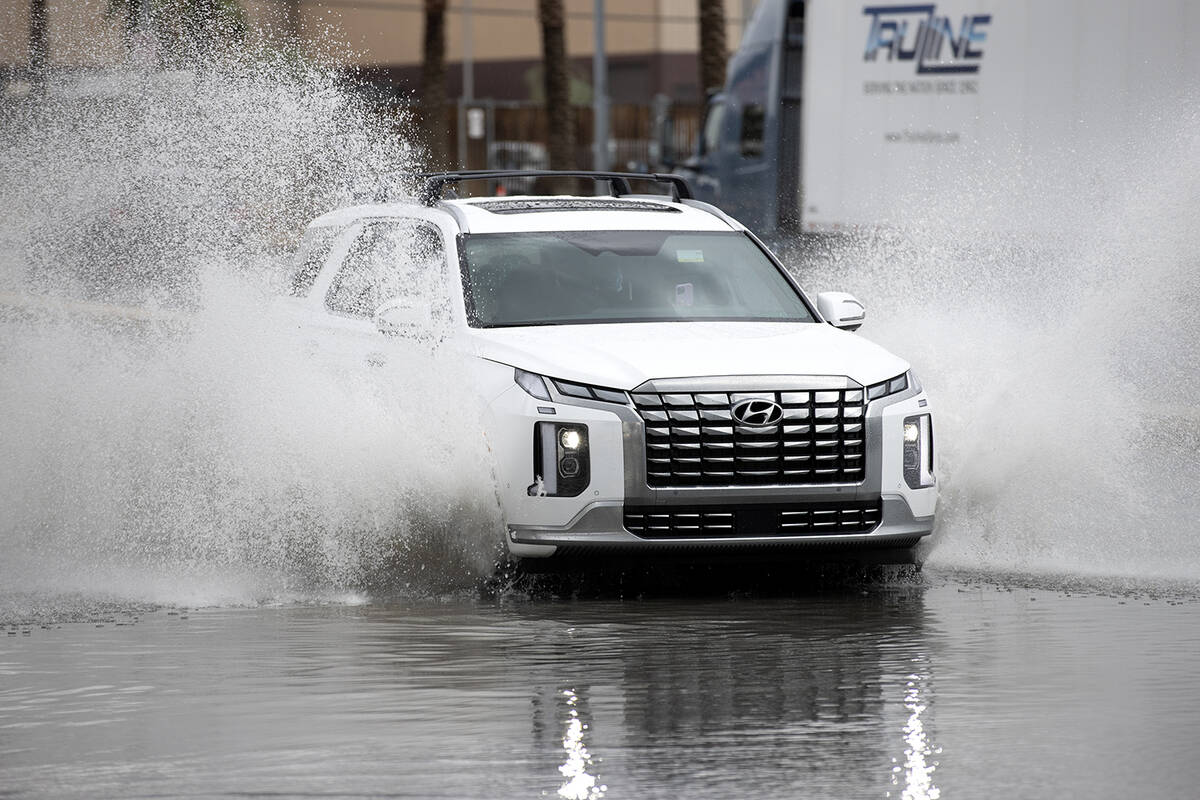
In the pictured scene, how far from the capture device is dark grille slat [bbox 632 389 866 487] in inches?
354

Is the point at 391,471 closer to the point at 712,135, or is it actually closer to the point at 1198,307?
the point at 1198,307

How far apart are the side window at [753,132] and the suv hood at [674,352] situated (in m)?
17.5

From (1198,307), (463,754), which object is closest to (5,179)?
(1198,307)

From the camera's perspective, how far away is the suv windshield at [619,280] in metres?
10.1

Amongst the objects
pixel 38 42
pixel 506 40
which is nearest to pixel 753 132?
pixel 38 42

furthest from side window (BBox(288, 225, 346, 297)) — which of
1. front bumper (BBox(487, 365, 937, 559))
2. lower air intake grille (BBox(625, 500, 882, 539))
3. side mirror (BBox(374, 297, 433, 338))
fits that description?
lower air intake grille (BBox(625, 500, 882, 539))

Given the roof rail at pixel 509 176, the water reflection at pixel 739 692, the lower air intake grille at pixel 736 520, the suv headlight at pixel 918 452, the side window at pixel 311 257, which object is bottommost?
the water reflection at pixel 739 692

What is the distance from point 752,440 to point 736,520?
314mm

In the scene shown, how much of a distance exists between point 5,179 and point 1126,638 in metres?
9.58

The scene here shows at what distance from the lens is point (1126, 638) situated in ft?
26.5

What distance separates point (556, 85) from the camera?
45.1 meters

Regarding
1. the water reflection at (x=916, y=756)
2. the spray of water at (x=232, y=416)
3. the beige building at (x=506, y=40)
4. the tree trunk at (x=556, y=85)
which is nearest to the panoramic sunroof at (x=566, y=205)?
the spray of water at (x=232, y=416)

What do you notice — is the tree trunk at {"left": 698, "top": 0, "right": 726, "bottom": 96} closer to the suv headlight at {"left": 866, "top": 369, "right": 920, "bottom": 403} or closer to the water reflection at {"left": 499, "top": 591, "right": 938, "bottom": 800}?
the suv headlight at {"left": 866, "top": 369, "right": 920, "bottom": 403}

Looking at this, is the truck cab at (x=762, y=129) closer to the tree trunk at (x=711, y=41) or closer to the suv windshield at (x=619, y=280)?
the suv windshield at (x=619, y=280)
